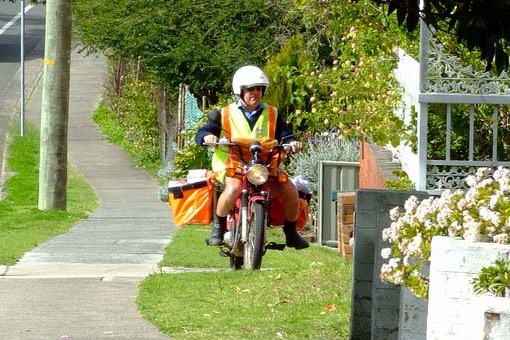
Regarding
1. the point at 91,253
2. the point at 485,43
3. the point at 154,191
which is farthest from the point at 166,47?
the point at 485,43

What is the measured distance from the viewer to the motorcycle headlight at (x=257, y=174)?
9766 millimetres

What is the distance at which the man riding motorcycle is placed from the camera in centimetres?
999

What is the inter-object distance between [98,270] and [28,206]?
29.6 feet

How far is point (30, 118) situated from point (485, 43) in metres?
24.8

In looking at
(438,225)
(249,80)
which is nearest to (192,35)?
(249,80)

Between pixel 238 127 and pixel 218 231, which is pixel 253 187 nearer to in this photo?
pixel 238 127

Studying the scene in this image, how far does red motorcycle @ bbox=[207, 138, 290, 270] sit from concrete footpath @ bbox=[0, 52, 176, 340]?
2.97 feet

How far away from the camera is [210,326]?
7477 millimetres

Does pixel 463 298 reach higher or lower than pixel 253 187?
lower

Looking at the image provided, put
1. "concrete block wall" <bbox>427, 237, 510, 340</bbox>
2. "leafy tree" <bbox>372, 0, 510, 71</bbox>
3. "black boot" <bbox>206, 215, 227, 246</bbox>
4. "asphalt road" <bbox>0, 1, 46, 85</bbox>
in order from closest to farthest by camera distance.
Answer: "concrete block wall" <bbox>427, 237, 510, 340</bbox>, "leafy tree" <bbox>372, 0, 510, 71</bbox>, "black boot" <bbox>206, 215, 227, 246</bbox>, "asphalt road" <bbox>0, 1, 46, 85</bbox>

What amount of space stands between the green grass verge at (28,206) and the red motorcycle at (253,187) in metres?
2.62

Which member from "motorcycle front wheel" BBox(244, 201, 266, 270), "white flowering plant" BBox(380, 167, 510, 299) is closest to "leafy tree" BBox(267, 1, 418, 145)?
"motorcycle front wheel" BBox(244, 201, 266, 270)

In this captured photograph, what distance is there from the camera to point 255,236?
32.4ft

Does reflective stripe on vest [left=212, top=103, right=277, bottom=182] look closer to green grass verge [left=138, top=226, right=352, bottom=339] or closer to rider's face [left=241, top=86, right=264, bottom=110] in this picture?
rider's face [left=241, top=86, right=264, bottom=110]
